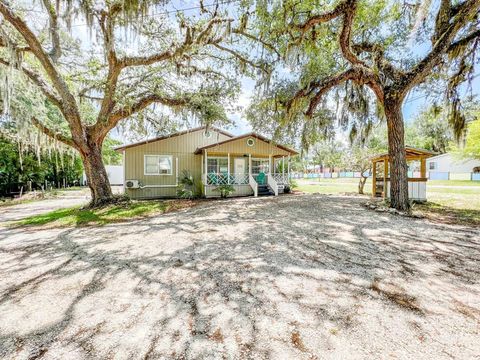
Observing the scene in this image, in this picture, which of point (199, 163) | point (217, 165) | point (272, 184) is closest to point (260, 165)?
point (272, 184)

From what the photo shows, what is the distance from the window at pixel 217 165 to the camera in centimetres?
1523

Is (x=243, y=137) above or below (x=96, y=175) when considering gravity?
above

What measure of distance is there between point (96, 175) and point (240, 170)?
8.82 metres

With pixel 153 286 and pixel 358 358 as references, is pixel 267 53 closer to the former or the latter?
pixel 153 286

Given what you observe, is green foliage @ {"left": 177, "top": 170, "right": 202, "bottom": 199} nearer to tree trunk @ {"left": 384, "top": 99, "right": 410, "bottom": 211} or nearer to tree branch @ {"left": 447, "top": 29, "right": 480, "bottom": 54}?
tree trunk @ {"left": 384, "top": 99, "right": 410, "bottom": 211}

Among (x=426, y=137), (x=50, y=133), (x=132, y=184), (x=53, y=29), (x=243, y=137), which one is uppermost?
(x=426, y=137)

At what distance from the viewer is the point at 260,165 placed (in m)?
16.8

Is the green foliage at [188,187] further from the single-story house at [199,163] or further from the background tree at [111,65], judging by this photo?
the background tree at [111,65]

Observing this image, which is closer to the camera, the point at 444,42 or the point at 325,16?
the point at 325,16

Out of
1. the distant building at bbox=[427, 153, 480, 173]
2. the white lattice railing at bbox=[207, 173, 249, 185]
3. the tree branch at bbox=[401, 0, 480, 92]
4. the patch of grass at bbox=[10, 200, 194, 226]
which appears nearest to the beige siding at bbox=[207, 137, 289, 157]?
the white lattice railing at bbox=[207, 173, 249, 185]

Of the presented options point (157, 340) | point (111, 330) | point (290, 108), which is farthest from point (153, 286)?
point (290, 108)

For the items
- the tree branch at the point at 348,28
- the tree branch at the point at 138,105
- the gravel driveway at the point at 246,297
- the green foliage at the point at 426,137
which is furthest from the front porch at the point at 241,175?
the green foliage at the point at 426,137

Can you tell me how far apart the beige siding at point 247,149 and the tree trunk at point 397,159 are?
7.38 meters

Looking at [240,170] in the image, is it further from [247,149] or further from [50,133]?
[50,133]
